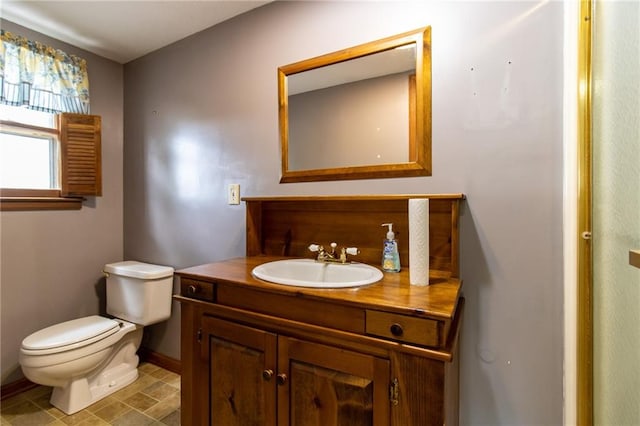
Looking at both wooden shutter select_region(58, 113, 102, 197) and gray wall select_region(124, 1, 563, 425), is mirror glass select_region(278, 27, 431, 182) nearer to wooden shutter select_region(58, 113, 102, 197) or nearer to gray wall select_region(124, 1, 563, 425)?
gray wall select_region(124, 1, 563, 425)

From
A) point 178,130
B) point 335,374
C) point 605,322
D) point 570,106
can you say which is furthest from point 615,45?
point 178,130

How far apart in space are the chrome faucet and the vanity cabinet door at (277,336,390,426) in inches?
17.0

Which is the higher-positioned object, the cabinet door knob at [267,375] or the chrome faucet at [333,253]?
the chrome faucet at [333,253]

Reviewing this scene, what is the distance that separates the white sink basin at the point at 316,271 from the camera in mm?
1224

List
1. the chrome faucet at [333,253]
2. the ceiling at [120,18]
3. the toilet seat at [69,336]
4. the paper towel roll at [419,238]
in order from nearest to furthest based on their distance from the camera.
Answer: the paper towel roll at [419,238] < the chrome faucet at [333,253] < the toilet seat at [69,336] < the ceiling at [120,18]

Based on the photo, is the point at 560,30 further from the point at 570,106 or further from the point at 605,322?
the point at 605,322

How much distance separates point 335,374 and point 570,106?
1.13m

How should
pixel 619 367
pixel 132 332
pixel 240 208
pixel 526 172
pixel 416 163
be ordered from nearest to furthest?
pixel 619 367, pixel 526 172, pixel 416 163, pixel 240 208, pixel 132 332

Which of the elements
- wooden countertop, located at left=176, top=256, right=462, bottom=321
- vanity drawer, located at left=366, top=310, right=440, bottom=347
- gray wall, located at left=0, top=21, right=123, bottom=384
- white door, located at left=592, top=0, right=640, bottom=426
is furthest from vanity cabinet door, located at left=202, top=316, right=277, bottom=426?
gray wall, located at left=0, top=21, right=123, bottom=384

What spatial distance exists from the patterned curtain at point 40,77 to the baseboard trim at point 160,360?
1689 mm

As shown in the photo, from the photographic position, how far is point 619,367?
794 millimetres

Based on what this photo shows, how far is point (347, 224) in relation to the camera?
1.41m

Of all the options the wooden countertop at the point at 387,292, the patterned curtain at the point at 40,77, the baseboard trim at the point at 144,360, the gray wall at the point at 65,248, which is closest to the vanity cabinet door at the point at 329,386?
the wooden countertop at the point at 387,292

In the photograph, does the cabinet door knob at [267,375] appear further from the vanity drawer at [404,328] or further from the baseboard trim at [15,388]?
the baseboard trim at [15,388]
